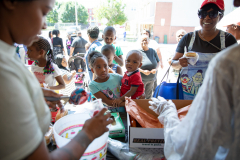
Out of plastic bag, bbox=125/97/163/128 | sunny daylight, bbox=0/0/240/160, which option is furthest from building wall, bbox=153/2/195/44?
plastic bag, bbox=125/97/163/128

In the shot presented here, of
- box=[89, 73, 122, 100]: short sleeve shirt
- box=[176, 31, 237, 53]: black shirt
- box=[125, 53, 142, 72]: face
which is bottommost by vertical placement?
box=[89, 73, 122, 100]: short sleeve shirt

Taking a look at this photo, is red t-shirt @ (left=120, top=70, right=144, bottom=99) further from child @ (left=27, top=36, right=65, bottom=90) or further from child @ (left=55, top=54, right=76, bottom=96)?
child @ (left=55, top=54, right=76, bottom=96)

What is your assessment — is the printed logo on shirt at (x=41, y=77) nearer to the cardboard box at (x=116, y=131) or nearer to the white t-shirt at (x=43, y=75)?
the white t-shirt at (x=43, y=75)

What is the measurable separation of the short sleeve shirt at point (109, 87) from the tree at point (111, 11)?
28.3 meters

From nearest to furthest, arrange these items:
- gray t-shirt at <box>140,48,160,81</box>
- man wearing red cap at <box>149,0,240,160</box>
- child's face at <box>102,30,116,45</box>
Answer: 1. man wearing red cap at <box>149,0,240,160</box>
2. child's face at <box>102,30,116,45</box>
3. gray t-shirt at <box>140,48,160,81</box>

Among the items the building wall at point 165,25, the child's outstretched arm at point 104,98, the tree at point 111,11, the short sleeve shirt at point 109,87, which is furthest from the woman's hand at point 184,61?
the tree at point 111,11

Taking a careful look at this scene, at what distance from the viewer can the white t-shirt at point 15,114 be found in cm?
43

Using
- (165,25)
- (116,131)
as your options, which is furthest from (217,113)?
(165,25)

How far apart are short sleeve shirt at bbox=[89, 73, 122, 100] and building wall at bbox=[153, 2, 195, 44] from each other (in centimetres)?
1775

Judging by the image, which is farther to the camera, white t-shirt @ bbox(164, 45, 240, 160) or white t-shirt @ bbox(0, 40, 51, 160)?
white t-shirt @ bbox(164, 45, 240, 160)

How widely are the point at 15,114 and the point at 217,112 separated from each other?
0.67 m

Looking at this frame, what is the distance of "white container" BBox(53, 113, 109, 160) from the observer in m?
0.87

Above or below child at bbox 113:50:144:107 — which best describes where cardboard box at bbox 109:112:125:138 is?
below

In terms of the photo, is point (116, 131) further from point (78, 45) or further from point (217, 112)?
point (78, 45)
